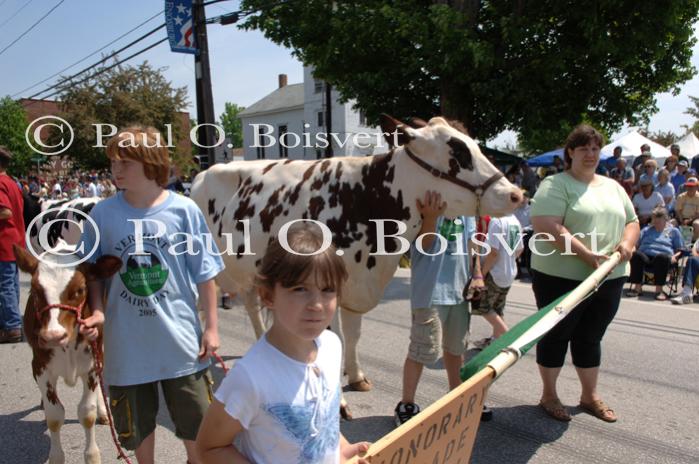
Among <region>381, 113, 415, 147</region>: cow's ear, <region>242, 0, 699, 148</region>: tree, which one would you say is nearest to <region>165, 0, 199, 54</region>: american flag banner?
<region>242, 0, 699, 148</region>: tree

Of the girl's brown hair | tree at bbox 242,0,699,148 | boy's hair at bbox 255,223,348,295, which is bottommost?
boy's hair at bbox 255,223,348,295

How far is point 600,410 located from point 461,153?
2.17 meters

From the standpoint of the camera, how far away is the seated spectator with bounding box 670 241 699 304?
768 centimetres

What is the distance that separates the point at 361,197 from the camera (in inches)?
139

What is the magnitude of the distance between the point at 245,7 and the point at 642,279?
10664mm

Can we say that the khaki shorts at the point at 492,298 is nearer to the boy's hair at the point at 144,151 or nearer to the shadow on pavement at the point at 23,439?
the boy's hair at the point at 144,151

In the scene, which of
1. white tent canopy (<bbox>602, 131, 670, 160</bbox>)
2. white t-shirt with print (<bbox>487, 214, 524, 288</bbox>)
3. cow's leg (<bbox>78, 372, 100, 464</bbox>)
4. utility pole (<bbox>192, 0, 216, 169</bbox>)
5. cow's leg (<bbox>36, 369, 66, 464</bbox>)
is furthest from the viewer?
white tent canopy (<bbox>602, 131, 670, 160</bbox>)

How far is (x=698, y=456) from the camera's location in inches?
128

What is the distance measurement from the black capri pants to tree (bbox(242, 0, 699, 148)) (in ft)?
23.3

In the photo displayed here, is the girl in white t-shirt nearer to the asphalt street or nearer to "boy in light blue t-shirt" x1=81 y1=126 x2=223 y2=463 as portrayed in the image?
"boy in light blue t-shirt" x1=81 y1=126 x2=223 y2=463

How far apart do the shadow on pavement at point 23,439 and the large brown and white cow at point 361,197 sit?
5.78 ft

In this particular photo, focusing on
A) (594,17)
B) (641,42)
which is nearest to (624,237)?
(594,17)

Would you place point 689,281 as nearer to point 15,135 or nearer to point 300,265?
point 300,265

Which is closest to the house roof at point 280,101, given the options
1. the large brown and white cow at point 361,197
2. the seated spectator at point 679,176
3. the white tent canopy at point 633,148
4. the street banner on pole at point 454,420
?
the white tent canopy at point 633,148
